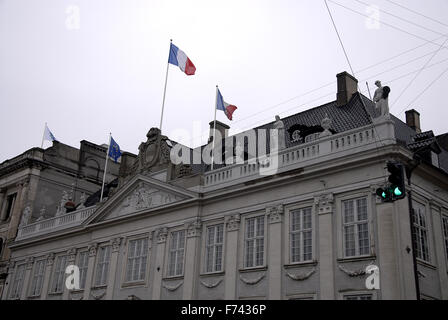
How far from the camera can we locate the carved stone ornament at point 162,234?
30.0 meters

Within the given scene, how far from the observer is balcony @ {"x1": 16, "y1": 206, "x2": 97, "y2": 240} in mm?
36719

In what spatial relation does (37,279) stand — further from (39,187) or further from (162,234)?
(162,234)

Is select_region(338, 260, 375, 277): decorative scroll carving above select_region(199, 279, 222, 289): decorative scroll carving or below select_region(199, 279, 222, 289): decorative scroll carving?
below

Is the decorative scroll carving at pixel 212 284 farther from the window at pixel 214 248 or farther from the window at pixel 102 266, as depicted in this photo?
the window at pixel 102 266

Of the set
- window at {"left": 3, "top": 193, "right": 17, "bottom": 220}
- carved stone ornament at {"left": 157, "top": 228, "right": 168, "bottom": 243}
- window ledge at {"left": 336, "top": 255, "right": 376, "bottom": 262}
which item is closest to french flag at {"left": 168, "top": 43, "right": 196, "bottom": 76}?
carved stone ornament at {"left": 157, "top": 228, "right": 168, "bottom": 243}

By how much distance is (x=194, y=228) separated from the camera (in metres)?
28.5

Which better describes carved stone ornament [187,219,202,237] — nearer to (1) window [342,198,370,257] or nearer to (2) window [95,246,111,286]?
(2) window [95,246,111,286]

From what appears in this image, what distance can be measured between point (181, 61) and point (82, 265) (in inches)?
575

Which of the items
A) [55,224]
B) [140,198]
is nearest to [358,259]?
[140,198]

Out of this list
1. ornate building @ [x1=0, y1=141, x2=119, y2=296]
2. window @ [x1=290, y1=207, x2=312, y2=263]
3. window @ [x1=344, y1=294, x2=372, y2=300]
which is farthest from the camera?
ornate building @ [x1=0, y1=141, x2=119, y2=296]

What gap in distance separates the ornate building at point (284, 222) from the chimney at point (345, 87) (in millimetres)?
78

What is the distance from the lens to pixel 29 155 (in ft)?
145

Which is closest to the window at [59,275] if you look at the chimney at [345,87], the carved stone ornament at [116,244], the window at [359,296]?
the carved stone ornament at [116,244]

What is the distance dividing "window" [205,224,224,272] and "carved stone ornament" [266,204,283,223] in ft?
10.4
